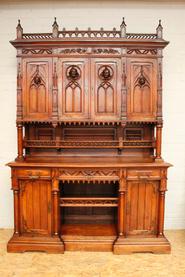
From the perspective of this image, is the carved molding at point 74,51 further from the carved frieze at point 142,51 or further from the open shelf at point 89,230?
the open shelf at point 89,230

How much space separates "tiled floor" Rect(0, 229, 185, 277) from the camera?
2.51 meters

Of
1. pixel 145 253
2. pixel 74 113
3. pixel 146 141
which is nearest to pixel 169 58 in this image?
pixel 146 141

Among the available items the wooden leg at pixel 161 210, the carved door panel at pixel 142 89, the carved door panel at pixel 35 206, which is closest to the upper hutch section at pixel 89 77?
the carved door panel at pixel 142 89

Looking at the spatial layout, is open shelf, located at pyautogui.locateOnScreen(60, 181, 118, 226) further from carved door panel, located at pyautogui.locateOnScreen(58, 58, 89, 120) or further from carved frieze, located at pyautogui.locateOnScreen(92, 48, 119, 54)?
carved frieze, located at pyautogui.locateOnScreen(92, 48, 119, 54)

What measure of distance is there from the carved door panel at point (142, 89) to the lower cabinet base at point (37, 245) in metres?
1.74

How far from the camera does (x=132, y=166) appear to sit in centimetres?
282

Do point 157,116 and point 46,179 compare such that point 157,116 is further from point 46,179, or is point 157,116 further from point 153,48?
point 46,179

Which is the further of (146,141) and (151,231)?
(146,141)

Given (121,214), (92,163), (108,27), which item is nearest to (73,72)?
(108,27)

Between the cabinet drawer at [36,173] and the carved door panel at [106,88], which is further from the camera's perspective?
the carved door panel at [106,88]

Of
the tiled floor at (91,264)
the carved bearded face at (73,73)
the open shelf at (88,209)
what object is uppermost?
the carved bearded face at (73,73)

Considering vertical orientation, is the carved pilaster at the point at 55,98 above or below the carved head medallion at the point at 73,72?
below

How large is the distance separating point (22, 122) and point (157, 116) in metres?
1.64

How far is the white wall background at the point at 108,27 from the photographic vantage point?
3410 mm
